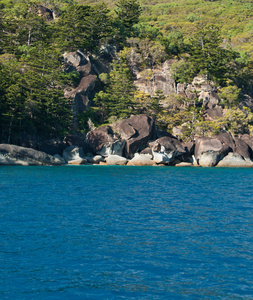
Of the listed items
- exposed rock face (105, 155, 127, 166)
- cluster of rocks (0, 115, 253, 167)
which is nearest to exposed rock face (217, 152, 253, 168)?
cluster of rocks (0, 115, 253, 167)

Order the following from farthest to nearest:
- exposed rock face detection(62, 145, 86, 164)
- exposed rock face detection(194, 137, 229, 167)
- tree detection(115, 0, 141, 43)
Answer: tree detection(115, 0, 141, 43)
exposed rock face detection(194, 137, 229, 167)
exposed rock face detection(62, 145, 86, 164)

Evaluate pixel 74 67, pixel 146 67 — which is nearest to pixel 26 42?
pixel 74 67

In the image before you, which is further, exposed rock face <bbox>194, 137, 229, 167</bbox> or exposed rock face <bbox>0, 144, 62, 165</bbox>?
exposed rock face <bbox>194, 137, 229, 167</bbox>

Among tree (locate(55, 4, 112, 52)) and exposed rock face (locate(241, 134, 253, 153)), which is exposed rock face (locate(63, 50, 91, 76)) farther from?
exposed rock face (locate(241, 134, 253, 153))

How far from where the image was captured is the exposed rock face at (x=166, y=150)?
1905 inches

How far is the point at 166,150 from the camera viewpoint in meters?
48.9

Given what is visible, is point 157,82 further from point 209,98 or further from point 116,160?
point 116,160

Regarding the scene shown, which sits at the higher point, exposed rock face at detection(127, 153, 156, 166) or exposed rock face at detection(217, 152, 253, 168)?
exposed rock face at detection(217, 152, 253, 168)

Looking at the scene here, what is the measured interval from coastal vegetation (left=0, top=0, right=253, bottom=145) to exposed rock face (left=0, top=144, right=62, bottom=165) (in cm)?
518

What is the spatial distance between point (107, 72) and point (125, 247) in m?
65.8

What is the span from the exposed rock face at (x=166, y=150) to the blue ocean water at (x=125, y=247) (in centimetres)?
2771

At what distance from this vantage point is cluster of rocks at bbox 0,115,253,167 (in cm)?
4828

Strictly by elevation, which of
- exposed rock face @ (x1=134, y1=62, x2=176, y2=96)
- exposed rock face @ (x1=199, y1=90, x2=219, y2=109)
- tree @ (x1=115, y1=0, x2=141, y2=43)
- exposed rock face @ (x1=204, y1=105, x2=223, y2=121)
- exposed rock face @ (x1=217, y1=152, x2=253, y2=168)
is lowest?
exposed rock face @ (x1=217, y1=152, x2=253, y2=168)

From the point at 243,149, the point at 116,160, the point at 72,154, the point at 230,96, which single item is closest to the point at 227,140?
the point at 243,149
